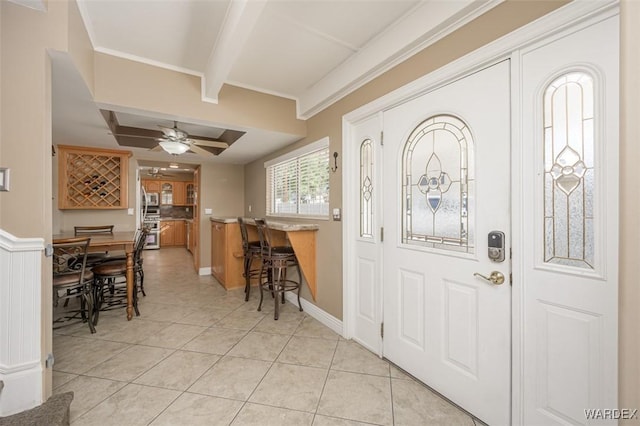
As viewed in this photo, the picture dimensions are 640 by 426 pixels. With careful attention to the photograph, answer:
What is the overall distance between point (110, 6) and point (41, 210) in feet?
4.62

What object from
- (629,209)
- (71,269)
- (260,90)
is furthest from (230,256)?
(629,209)

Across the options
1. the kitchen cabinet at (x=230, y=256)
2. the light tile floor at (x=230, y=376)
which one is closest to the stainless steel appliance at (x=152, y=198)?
the kitchen cabinet at (x=230, y=256)

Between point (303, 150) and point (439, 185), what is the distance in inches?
77.7

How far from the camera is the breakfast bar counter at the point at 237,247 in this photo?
9.92 ft

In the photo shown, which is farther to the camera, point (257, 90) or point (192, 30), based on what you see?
point (257, 90)

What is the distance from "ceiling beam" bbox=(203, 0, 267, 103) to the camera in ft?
5.20

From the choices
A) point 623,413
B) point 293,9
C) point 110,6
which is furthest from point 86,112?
point 623,413

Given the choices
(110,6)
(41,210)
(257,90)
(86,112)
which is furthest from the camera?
(257,90)

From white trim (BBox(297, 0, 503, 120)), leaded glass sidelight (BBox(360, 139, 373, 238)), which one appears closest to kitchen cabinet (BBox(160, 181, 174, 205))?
white trim (BBox(297, 0, 503, 120))

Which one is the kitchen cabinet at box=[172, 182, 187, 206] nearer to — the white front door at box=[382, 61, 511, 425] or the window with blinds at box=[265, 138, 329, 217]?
the window with blinds at box=[265, 138, 329, 217]

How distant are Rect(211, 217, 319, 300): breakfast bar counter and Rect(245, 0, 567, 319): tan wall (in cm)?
12

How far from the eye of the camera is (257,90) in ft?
9.75

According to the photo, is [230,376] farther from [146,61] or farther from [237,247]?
[146,61]

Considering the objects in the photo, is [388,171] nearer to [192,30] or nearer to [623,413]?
[623,413]
